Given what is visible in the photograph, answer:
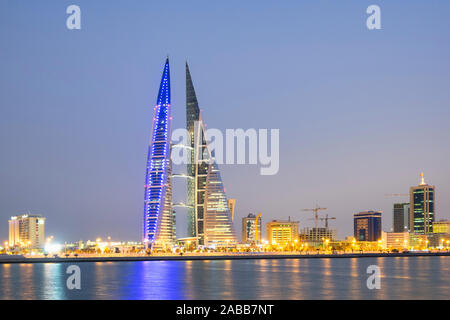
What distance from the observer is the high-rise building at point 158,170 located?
189875 mm

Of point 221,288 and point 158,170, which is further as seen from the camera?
point 158,170

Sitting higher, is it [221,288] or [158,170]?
[158,170]

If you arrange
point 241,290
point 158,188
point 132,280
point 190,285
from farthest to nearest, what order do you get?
point 158,188
point 132,280
point 190,285
point 241,290

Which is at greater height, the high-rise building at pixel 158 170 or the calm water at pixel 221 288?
the high-rise building at pixel 158 170

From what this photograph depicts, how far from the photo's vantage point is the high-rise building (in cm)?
18988

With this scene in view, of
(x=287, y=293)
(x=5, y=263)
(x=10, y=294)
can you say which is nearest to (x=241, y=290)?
(x=287, y=293)

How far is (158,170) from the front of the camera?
190 metres

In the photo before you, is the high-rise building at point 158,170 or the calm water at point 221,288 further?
the high-rise building at point 158,170

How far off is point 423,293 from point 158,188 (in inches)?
5349

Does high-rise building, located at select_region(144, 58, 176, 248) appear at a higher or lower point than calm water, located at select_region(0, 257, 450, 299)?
higher

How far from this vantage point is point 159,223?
642 ft
